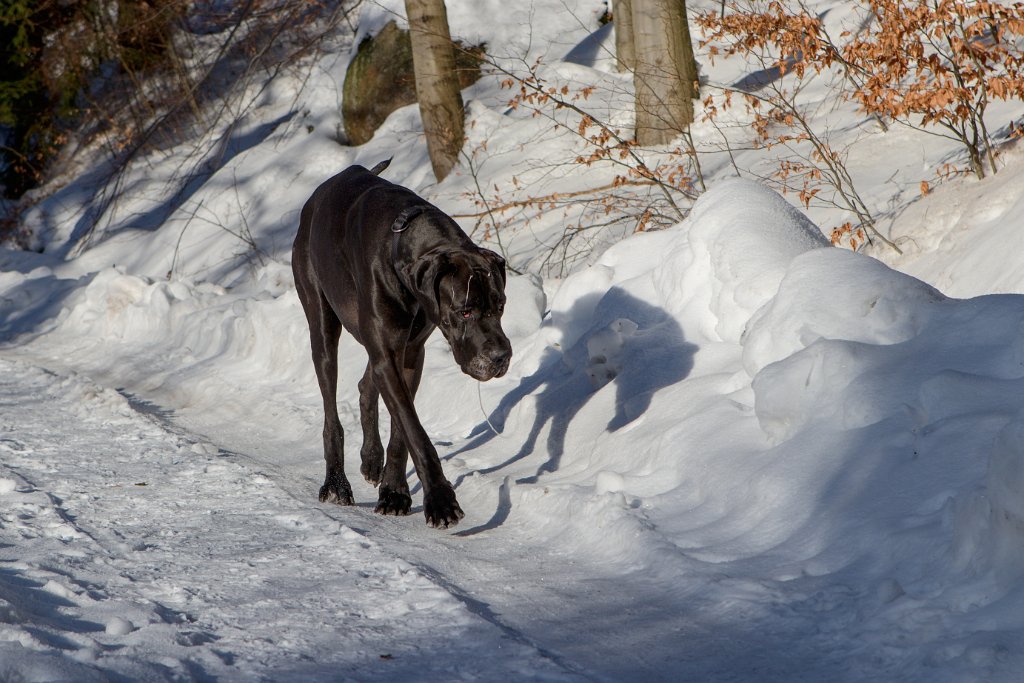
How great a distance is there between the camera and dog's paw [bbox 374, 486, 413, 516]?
4.86 m

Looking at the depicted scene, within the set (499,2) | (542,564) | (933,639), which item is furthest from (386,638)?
(499,2)

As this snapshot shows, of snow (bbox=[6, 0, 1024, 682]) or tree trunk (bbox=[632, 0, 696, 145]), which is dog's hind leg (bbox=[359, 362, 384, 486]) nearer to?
snow (bbox=[6, 0, 1024, 682])

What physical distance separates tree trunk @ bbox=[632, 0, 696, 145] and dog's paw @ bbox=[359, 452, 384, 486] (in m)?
6.07

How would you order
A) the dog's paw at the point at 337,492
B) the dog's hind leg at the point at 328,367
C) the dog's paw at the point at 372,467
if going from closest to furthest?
the dog's paw at the point at 337,492
the dog's hind leg at the point at 328,367
the dog's paw at the point at 372,467

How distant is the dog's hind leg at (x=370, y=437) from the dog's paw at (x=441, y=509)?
1.10m

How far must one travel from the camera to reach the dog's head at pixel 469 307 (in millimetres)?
4293

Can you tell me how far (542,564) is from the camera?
4.00 metres

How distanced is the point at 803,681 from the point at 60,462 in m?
4.29

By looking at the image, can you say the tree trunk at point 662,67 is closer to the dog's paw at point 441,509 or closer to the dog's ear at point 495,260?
the dog's ear at point 495,260

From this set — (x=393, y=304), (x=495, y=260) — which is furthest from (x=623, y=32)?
(x=495, y=260)

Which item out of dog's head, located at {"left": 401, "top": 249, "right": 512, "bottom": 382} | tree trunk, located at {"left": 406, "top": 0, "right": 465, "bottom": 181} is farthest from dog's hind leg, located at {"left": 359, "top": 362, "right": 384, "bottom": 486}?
tree trunk, located at {"left": 406, "top": 0, "right": 465, "bottom": 181}

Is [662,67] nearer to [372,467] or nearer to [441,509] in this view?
[372,467]

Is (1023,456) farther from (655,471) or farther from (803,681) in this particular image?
(655,471)

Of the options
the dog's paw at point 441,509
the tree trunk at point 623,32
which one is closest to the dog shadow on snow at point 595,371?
the dog's paw at point 441,509
